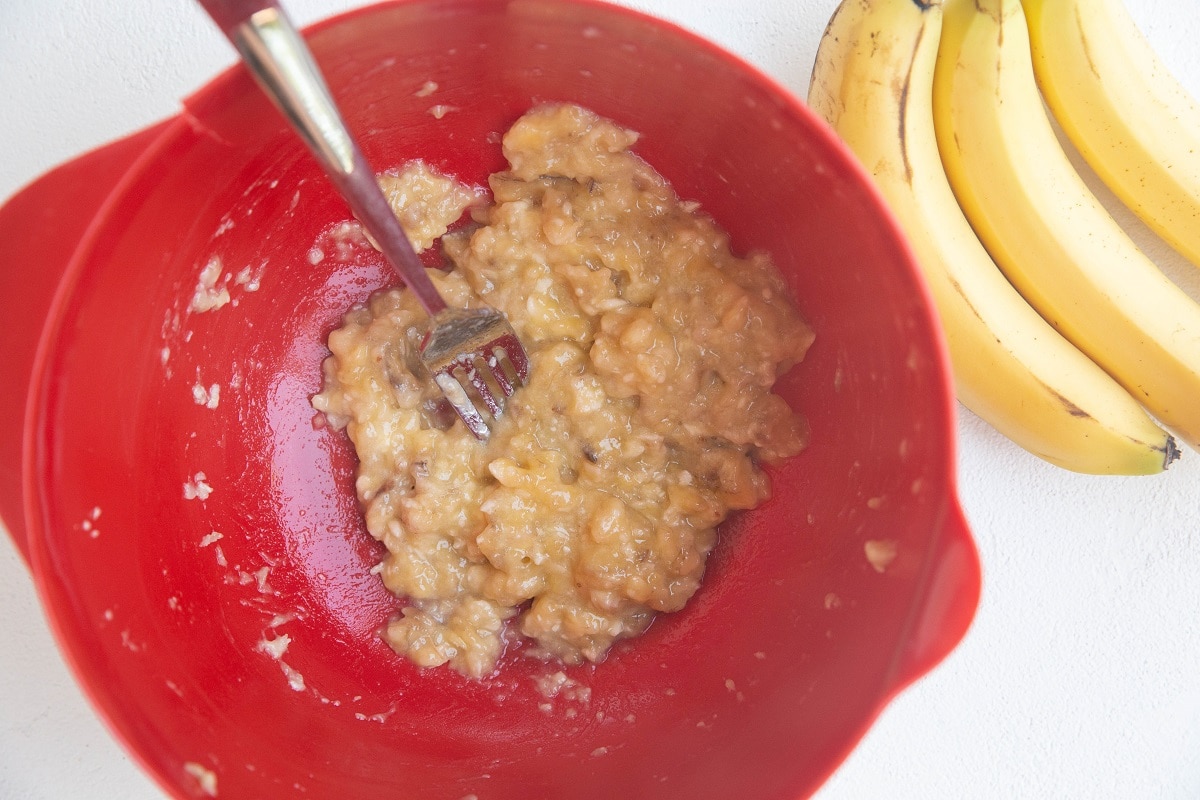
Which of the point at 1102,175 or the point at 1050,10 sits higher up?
the point at 1050,10

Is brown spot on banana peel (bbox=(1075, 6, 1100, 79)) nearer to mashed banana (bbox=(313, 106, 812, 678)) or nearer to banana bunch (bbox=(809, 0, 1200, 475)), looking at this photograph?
banana bunch (bbox=(809, 0, 1200, 475))

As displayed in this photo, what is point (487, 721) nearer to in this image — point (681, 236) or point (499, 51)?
point (681, 236)

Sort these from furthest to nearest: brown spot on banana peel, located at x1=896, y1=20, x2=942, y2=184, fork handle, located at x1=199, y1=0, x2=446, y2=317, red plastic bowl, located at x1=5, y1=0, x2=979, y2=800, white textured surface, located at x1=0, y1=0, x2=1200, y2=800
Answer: white textured surface, located at x1=0, y1=0, x2=1200, y2=800, brown spot on banana peel, located at x1=896, y1=20, x2=942, y2=184, red plastic bowl, located at x1=5, y1=0, x2=979, y2=800, fork handle, located at x1=199, y1=0, x2=446, y2=317

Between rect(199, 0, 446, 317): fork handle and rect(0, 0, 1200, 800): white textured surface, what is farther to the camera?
rect(0, 0, 1200, 800): white textured surface

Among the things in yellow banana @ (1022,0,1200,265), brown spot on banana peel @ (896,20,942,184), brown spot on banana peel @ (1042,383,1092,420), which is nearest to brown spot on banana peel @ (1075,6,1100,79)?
yellow banana @ (1022,0,1200,265)

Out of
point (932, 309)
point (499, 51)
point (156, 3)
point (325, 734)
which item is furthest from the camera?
point (156, 3)

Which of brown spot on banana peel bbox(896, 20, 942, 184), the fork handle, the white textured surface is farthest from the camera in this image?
the white textured surface

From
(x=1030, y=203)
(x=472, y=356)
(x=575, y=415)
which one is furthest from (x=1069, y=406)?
(x=472, y=356)

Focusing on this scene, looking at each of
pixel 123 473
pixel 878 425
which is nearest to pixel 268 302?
pixel 123 473
